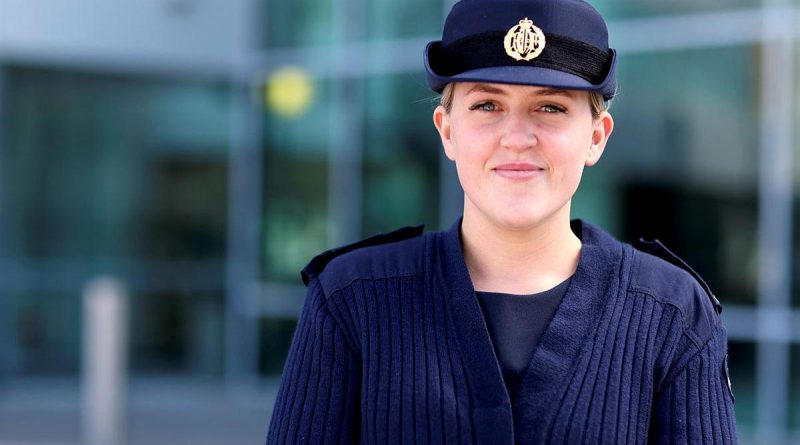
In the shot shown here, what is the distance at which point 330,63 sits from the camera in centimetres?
960

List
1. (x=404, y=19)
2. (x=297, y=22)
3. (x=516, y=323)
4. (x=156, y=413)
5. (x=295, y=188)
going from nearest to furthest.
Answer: (x=516, y=323) < (x=404, y=19) < (x=156, y=413) < (x=297, y=22) < (x=295, y=188)

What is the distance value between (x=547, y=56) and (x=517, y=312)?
16.3 inches

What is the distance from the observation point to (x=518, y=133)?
1773mm

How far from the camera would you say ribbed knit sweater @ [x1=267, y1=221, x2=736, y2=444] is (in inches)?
69.9

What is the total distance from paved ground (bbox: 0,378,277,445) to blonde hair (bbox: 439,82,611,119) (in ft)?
20.2

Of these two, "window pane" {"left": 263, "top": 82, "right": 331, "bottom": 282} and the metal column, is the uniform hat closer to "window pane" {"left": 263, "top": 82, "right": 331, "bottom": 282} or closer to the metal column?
the metal column

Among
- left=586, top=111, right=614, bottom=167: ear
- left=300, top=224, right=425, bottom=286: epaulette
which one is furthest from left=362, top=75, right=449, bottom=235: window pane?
left=586, top=111, right=614, bottom=167: ear

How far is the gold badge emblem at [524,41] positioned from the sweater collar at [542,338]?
0.35 metres

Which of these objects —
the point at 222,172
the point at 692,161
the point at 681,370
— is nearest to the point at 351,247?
the point at 681,370

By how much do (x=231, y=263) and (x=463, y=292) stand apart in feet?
28.4

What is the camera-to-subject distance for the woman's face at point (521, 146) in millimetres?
1779

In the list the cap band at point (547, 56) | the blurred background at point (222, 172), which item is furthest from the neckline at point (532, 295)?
the blurred background at point (222, 172)

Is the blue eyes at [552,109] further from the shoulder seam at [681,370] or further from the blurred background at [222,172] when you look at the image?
the blurred background at [222,172]

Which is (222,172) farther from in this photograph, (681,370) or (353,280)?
(681,370)
